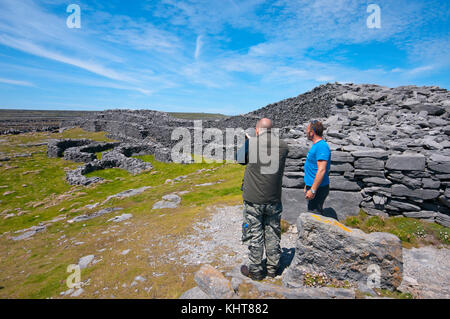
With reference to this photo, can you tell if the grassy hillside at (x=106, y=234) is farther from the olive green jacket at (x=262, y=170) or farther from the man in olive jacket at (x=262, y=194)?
the olive green jacket at (x=262, y=170)

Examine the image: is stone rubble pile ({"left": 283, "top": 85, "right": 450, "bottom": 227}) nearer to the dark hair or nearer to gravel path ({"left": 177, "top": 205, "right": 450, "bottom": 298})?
gravel path ({"left": 177, "top": 205, "right": 450, "bottom": 298})

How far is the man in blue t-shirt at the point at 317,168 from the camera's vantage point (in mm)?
4789

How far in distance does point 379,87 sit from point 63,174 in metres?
27.3

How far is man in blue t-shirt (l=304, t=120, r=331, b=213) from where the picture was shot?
4.79 m

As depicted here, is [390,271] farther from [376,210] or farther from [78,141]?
[78,141]

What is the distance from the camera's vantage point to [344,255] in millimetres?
4102

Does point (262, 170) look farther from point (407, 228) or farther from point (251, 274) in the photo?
point (407, 228)

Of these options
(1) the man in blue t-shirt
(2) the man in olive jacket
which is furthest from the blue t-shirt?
(2) the man in olive jacket

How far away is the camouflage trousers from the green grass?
10.9 feet

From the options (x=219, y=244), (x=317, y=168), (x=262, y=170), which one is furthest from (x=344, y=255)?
(x=219, y=244)

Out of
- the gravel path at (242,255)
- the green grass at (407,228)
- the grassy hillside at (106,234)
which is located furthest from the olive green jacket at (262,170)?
the green grass at (407,228)

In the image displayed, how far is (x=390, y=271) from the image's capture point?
3.96 meters

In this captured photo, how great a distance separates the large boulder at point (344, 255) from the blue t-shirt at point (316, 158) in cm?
104
